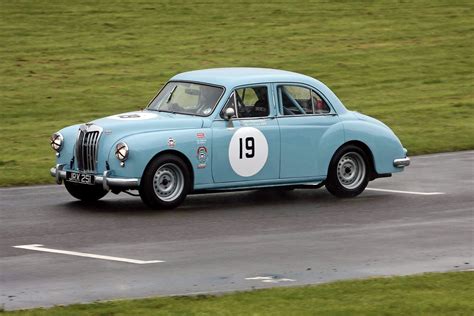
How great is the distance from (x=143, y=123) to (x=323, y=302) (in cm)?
609

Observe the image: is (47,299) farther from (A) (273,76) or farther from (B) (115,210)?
(A) (273,76)

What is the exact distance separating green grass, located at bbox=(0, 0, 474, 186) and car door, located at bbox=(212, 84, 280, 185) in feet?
17.5

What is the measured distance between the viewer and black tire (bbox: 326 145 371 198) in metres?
17.9

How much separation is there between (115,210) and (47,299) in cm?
539

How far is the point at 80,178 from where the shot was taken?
16578 mm

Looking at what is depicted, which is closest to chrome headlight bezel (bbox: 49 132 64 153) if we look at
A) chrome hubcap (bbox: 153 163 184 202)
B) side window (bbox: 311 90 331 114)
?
chrome hubcap (bbox: 153 163 184 202)

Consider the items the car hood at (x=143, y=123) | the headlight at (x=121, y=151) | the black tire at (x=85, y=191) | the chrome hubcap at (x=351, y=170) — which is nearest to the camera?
the headlight at (x=121, y=151)

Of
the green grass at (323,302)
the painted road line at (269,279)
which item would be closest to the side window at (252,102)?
the painted road line at (269,279)

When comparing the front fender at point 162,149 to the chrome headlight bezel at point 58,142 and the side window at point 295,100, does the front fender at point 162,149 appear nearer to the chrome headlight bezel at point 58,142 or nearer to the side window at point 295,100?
the chrome headlight bezel at point 58,142

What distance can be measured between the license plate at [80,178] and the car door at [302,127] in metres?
2.53

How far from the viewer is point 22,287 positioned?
469 inches

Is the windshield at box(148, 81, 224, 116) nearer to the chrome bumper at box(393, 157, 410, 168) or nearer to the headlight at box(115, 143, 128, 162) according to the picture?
the headlight at box(115, 143, 128, 162)

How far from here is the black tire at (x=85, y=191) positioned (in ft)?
56.7

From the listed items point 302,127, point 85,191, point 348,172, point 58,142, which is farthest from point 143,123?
point 348,172
